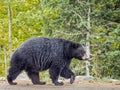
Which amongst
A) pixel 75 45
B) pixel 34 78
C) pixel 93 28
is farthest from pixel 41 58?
pixel 93 28

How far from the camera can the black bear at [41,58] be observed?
8.06 meters

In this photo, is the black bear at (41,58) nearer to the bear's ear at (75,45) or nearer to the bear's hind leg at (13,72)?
the bear's hind leg at (13,72)

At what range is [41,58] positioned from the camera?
821 cm

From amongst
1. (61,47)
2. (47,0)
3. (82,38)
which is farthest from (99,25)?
(61,47)

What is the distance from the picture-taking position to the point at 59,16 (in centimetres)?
1420

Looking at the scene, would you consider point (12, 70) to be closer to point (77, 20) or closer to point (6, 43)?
point (77, 20)

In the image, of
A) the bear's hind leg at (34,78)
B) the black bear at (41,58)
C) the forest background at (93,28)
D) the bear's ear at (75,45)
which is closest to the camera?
the black bear at (41,58)

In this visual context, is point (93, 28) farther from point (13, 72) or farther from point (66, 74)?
point (13, 72)

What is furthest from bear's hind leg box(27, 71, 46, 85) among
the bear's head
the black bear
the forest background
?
the forest background

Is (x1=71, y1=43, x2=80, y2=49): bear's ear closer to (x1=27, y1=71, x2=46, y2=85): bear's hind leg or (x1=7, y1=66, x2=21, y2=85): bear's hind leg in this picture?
(x1=27, y1=71, x2=46, y2=85): bear's hind leg

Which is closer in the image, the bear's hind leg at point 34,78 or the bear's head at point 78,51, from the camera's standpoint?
the bear's hind leg at point 34,78

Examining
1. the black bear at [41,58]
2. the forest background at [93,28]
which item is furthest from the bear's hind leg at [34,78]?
the forest background at [93,28]

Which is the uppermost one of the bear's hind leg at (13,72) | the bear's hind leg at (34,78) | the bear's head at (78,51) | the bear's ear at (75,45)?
the bear's ear at (75,45)

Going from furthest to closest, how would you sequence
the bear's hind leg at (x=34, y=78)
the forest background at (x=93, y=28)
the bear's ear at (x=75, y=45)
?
the forest background at (x=93, y=28) < the bear's ear at (x=75, y=45) < the bear's hind leg at (x=34, y=78)
